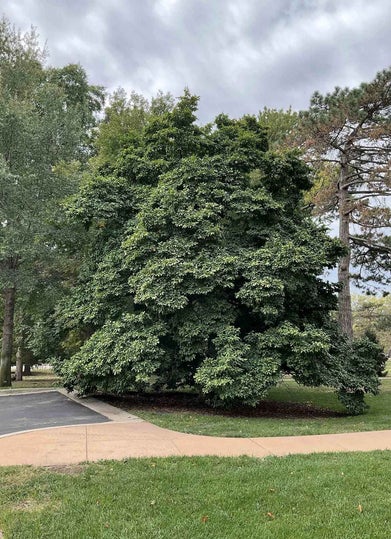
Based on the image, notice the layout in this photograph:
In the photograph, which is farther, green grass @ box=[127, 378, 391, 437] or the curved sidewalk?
green grass @ box=[127, 378, 391, 437]

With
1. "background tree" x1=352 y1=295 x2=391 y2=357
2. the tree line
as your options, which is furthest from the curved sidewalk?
"background tree" x1=352 y1=295 x2=391 y2=357

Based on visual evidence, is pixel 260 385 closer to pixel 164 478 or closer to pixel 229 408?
pixel 229 408

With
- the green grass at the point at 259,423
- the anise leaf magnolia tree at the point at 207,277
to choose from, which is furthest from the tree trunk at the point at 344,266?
the green grass at the point at 259,423

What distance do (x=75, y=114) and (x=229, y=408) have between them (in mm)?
11471

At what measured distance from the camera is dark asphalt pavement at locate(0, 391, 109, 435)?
7255mm

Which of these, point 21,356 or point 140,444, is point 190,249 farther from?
point 21,356

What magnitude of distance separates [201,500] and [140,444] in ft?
7.31

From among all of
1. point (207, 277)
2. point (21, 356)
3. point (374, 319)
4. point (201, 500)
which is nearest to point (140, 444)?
point (201, 500)

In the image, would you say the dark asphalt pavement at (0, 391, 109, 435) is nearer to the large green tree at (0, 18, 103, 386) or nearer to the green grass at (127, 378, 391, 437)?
the green grass at (127, 378, 391, 437)

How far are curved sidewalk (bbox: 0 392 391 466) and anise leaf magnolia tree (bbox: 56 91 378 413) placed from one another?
1.80 meters

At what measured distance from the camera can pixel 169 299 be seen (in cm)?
891

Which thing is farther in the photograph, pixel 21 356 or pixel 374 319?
pixel 374 319

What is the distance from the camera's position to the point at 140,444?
5914mm

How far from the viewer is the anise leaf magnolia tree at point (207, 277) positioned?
8.77 m
